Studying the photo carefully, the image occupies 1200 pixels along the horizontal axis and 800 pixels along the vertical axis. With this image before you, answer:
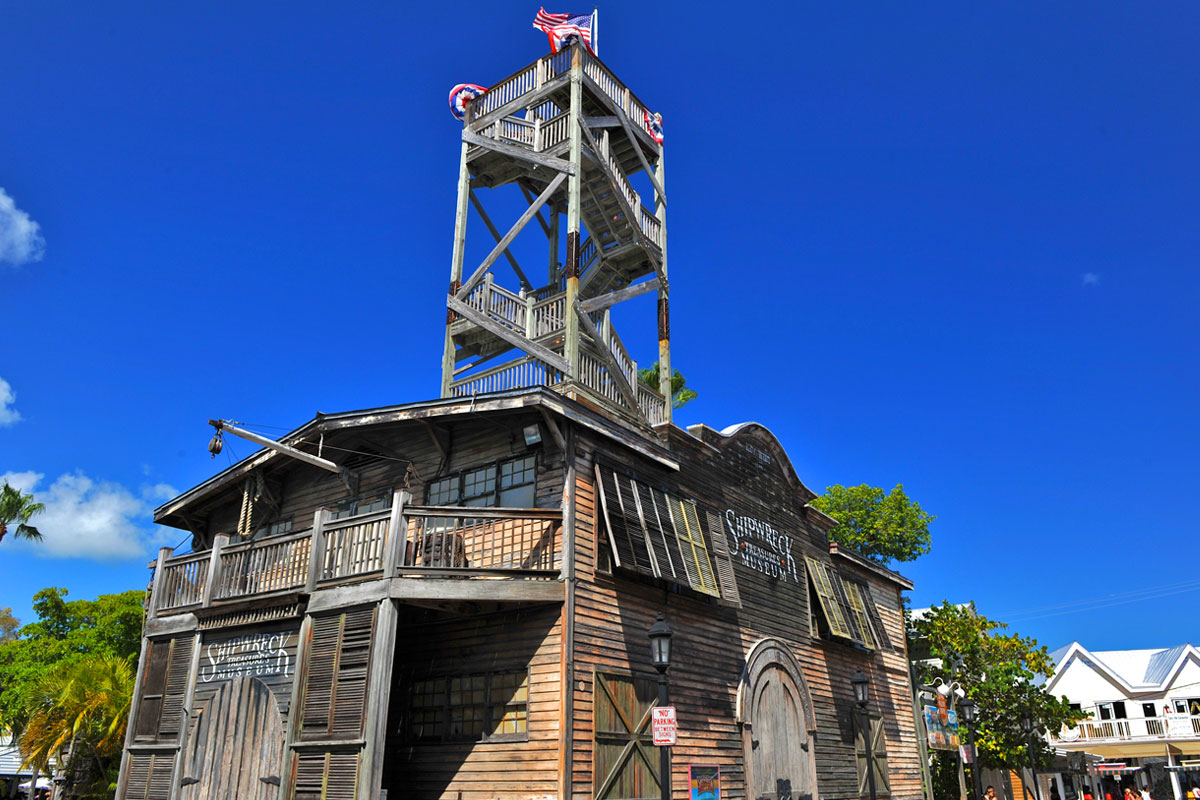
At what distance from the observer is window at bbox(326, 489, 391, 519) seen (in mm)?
17344

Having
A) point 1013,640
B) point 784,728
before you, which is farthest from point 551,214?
point 1013,640

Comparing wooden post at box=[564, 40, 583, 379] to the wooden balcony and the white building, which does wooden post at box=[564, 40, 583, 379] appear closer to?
the white building

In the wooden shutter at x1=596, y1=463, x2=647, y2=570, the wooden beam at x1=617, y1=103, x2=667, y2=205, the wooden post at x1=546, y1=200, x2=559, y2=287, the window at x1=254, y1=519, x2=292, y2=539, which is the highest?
the wooden beam at x1=617, y1=103, x2=667, y2=205

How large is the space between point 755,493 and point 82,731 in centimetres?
1669

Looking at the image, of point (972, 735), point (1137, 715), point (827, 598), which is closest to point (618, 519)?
point (827, 598)

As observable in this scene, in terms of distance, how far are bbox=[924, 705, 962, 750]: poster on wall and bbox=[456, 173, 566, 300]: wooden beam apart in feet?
59.9

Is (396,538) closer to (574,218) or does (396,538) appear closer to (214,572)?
(214,572)

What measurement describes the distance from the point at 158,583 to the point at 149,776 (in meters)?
3.45

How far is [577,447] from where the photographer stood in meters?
15.0

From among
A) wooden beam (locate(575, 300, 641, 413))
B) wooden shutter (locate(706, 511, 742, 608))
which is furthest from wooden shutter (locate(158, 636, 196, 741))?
wooden beam (locate(575, 300, 641, 413))

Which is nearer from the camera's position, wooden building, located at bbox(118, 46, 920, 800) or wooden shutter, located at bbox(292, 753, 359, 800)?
wooden shutter, located at bbox(292, 753, 359, 800)

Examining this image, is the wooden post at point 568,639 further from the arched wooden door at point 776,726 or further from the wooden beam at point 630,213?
the wooden beam at point 630,213

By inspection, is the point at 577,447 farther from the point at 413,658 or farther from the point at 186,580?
the point at 186,580

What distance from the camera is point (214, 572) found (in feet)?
50.5
